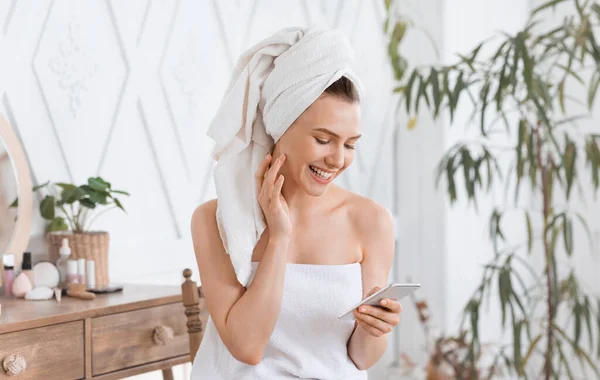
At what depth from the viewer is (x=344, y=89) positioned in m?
1.61

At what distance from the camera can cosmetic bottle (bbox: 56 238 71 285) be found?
6.70 feet

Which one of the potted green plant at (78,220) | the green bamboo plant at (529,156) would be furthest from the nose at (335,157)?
the green bamboo plant at (529,156)

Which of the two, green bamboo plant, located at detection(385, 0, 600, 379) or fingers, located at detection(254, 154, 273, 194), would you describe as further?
green bamboo plant, located at detection(385, 0, 600, 379)

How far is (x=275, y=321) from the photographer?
1572mm

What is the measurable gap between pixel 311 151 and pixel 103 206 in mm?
956

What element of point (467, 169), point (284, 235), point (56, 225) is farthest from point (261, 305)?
point (467, 169)

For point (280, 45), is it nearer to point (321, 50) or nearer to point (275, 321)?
point (321, 50)

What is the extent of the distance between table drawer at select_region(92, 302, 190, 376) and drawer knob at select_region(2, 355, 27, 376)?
0.66 ft

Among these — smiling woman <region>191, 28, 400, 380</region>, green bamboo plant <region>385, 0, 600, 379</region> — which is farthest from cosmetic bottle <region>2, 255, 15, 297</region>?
green bamboo plant <region>385, 0, 600, 379</region>

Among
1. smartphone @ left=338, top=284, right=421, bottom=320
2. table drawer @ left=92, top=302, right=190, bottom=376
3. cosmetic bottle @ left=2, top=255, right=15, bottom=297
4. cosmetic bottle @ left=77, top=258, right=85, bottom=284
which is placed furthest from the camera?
cosmetic bottle @ left=77, top=258, right=85, bottom=284

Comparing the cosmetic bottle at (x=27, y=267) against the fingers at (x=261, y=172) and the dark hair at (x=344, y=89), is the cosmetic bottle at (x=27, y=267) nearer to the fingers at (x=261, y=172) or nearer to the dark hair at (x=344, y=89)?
the fingers at (x=261, y=172)

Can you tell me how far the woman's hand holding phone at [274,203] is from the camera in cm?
158

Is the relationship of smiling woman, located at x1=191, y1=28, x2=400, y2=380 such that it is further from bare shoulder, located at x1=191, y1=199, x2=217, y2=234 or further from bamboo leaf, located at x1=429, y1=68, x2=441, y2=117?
bamboo leaf, located at x1=429, y1=68, x2=441, y2=117

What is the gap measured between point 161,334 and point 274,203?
1.88 ft
